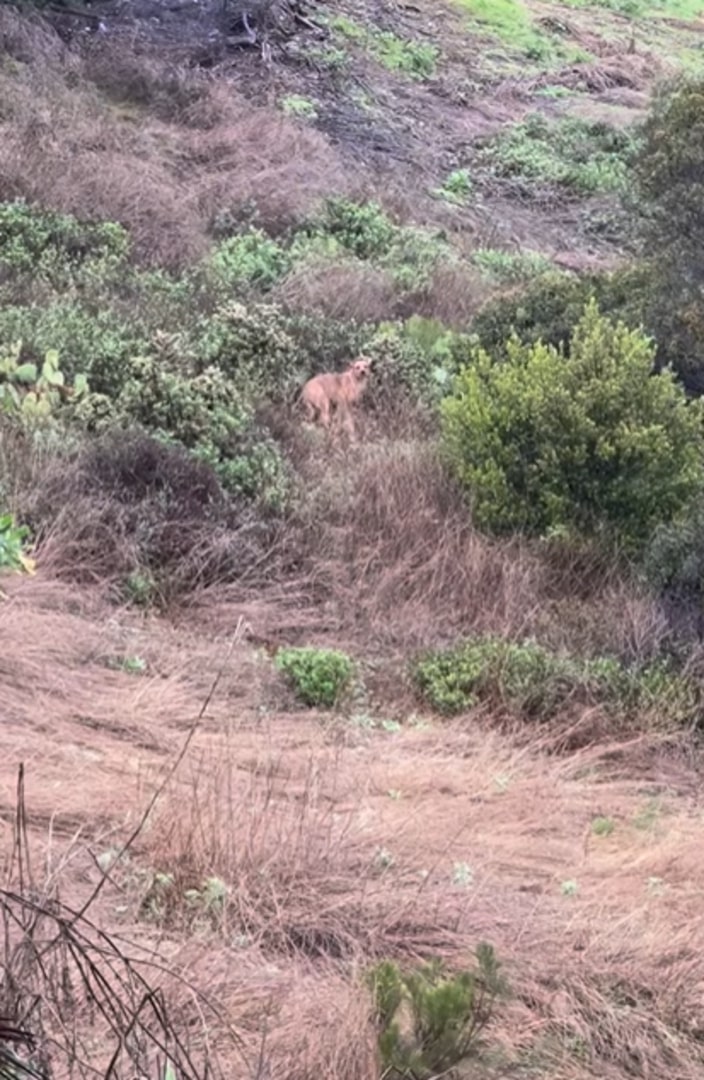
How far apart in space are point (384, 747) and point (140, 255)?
746 cm

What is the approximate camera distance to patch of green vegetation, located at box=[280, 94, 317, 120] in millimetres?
16483

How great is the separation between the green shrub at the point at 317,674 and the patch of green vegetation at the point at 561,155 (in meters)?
12.0

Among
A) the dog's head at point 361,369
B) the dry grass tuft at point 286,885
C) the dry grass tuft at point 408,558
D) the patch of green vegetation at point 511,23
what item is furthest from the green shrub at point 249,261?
the patch of green vegetation at point 511,23

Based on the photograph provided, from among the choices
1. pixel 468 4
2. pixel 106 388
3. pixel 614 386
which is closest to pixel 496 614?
pixel 614 386

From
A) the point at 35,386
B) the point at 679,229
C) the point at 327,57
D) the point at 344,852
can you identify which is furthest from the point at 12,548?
the point at 327,57

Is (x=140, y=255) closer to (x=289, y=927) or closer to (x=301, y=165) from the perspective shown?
(x=301, y=165)

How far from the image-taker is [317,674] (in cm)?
576

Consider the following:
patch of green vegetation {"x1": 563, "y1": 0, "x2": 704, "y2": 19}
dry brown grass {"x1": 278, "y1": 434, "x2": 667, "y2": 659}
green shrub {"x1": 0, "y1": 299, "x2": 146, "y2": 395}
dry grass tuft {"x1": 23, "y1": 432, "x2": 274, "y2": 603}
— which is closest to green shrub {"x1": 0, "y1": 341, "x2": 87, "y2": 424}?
green shrub {"x1": 0, "y1": 299, "x2": 146, "y2": 395}

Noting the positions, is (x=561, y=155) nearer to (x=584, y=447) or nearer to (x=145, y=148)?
(x=145, y=148)

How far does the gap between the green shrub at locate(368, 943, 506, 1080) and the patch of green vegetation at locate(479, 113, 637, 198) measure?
582 inches

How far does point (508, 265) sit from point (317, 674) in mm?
8601

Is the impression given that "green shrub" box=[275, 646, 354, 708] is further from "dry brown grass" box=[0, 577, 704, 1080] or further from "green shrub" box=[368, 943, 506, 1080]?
"green shrub" box=[368, 943, 506, 1080]

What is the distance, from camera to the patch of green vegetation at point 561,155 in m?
17.1

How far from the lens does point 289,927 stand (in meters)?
3.57
